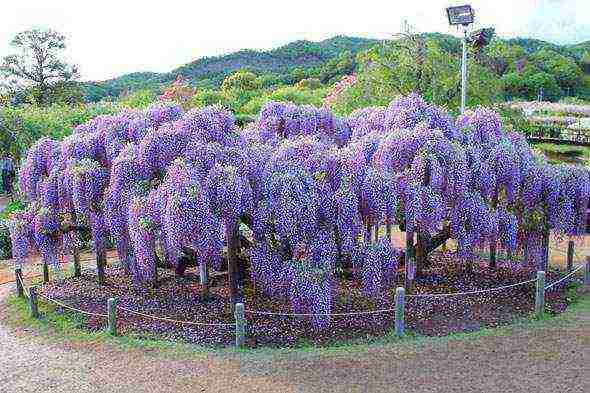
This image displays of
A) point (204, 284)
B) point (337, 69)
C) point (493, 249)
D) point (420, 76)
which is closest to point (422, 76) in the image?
point (420, 76)

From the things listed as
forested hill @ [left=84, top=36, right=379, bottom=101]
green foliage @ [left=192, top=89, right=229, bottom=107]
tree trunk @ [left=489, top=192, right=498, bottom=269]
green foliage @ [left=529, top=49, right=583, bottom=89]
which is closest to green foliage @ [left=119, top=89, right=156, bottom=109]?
green foliage @ [left=192, top=89, right=229, bottom=107]

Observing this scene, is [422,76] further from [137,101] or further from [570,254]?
[137,101]

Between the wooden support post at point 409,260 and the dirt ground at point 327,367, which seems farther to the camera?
A: the wooden support post at point 409,260

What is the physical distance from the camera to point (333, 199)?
35.7ft

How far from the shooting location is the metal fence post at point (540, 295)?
1135 cm

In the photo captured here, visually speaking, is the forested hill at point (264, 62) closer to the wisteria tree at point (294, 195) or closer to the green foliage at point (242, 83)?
the green foliage at point (242, 83)

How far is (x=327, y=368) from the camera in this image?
952 cm

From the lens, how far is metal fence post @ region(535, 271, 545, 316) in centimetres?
1135

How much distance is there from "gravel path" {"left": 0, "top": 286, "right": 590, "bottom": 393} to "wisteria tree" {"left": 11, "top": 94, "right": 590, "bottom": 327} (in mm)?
1470

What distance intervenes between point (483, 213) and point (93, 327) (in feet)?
23.6

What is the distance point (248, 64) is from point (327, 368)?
7993 centimetres

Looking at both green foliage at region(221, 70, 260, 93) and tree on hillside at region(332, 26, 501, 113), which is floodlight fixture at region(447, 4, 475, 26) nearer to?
tree on hillside at region(332, 26, 501, 113)

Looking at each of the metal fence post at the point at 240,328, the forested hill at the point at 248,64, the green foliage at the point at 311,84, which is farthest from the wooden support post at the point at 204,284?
the forested hill at the point at 248,64

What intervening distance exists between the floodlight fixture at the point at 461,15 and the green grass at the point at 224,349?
375 inches
